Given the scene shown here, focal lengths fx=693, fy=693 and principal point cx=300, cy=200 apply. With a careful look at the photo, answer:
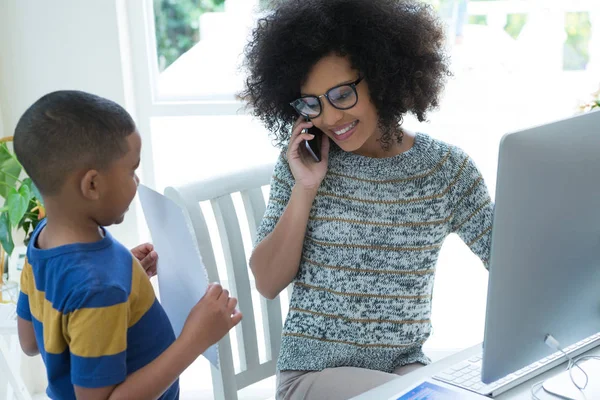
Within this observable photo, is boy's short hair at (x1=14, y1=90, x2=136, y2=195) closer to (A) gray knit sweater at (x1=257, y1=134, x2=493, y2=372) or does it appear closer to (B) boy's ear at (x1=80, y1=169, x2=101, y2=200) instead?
(B) boy's ear at (x1=80, y1=169, x2=101, y2=200)

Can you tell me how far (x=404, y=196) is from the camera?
1.44m

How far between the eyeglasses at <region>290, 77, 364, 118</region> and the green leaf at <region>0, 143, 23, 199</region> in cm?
99

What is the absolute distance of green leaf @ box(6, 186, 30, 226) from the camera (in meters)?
1.83

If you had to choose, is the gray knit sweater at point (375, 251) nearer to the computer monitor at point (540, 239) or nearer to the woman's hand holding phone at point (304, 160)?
the woman's hand holding phone at point (304, 160)

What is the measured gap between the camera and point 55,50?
236 centimetres

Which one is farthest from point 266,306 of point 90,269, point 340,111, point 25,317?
point 90,269

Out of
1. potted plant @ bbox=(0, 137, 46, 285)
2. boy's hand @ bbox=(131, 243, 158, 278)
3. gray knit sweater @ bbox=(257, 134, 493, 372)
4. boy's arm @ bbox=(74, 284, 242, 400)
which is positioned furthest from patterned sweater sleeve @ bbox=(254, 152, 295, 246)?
potted plant @ bbox=(0, 137, 46, 285)

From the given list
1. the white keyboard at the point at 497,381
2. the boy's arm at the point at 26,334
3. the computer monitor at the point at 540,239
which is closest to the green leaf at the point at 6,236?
the boy's arm at the point at 26,334

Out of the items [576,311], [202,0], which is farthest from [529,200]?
[202,0]

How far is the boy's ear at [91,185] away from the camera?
0.94m

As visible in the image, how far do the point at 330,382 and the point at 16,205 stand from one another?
1025 millimetres

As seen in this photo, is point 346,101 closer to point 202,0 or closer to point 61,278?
point 61,278

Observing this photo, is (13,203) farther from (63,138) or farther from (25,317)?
(63,138)

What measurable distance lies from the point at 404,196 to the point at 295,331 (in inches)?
14.3
